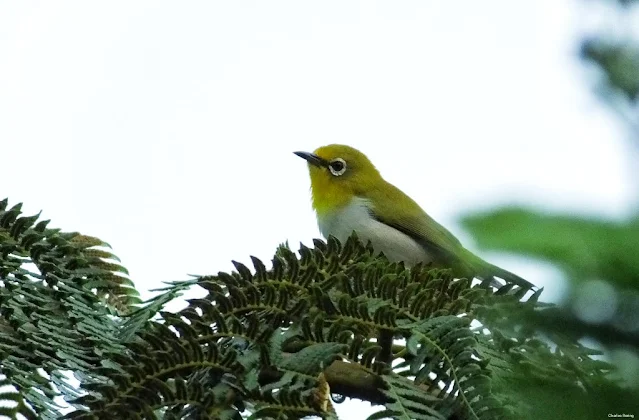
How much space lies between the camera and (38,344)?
1.64m

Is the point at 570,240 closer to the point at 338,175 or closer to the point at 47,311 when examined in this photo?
the point at 47,311

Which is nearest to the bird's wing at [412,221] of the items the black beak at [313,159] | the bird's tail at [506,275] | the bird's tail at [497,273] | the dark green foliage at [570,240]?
the black beak at [313,159]

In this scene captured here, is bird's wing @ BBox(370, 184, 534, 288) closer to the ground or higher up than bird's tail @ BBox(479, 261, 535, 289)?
higher up

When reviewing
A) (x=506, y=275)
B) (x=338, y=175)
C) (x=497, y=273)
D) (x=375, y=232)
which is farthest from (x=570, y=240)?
(x=338, y=175)

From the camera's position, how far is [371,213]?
203 inches

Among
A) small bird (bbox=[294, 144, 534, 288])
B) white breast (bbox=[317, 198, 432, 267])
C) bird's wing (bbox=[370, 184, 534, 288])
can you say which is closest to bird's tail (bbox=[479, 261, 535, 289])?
small bird (bbox=[294, 144, 534, 288])

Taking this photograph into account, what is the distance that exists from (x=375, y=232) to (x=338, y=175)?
79 centimetres

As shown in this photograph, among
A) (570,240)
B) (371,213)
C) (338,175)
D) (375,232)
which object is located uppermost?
(338,175)

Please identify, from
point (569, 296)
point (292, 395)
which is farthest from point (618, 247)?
point (292, 395)

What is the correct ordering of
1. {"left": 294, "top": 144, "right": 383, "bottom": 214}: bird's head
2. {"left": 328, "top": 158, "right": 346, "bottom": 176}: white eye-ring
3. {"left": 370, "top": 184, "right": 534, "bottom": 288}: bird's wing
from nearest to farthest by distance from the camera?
{"left": 370, "top": 184, "right": 534, "bottom": 288}: bird's wing < {"left": 294, "top": 144, "right": 383, "bottom": 214}: bird's head < {"left": 328, "top": 158, "right": 346, "bottom": 176}: white eye-ring

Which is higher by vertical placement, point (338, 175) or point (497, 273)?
point (338, 175)

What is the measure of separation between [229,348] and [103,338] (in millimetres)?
594

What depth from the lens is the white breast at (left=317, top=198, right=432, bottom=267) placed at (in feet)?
16.3

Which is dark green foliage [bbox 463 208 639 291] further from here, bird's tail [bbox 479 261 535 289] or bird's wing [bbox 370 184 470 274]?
bird's wing [bbox 370 184 470 274]
